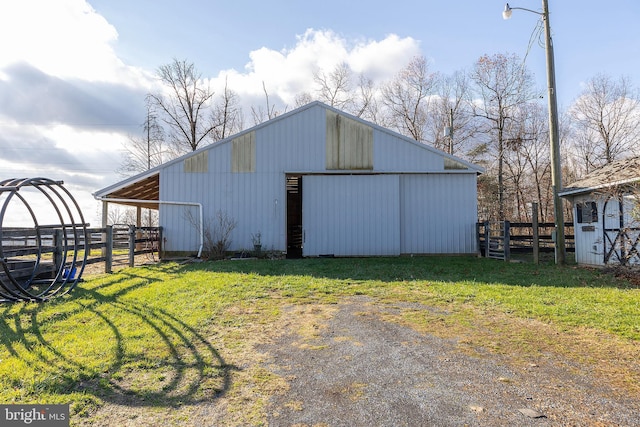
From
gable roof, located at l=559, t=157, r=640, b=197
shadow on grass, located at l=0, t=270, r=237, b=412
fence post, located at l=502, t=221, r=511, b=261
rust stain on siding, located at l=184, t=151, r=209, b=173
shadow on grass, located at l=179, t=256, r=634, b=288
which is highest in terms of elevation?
rust stain on siding, located at l=184, t=151, r=209, b=173

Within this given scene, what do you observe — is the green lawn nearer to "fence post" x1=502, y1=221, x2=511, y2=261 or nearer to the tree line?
"fence post" x1=502, y1=221, x2=511, y2=261

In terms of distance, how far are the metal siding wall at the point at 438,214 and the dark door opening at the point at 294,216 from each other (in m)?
4.50

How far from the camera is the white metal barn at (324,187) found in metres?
11.6

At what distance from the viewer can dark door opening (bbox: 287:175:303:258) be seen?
14682 millimetres

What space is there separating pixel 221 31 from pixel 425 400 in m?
11.8

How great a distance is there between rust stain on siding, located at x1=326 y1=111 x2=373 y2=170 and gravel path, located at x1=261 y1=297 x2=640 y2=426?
8360 millimetres

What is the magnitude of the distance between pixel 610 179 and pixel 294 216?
1120cm

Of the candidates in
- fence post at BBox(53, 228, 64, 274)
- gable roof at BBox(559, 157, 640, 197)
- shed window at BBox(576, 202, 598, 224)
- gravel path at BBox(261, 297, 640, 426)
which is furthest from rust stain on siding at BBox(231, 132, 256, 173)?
shed window at BBox(576, 202, 598, 224)

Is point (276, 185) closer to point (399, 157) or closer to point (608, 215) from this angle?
point (399, 157)

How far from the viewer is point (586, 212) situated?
10.1 m

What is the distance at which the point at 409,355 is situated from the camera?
3.30 m

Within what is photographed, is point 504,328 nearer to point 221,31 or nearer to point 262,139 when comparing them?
point 262,139

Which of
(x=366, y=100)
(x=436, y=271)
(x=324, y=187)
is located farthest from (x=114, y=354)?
(x=366, y=100)

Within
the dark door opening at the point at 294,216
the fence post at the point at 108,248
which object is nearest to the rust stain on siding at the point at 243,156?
the dark door opening at the point at 294,216
